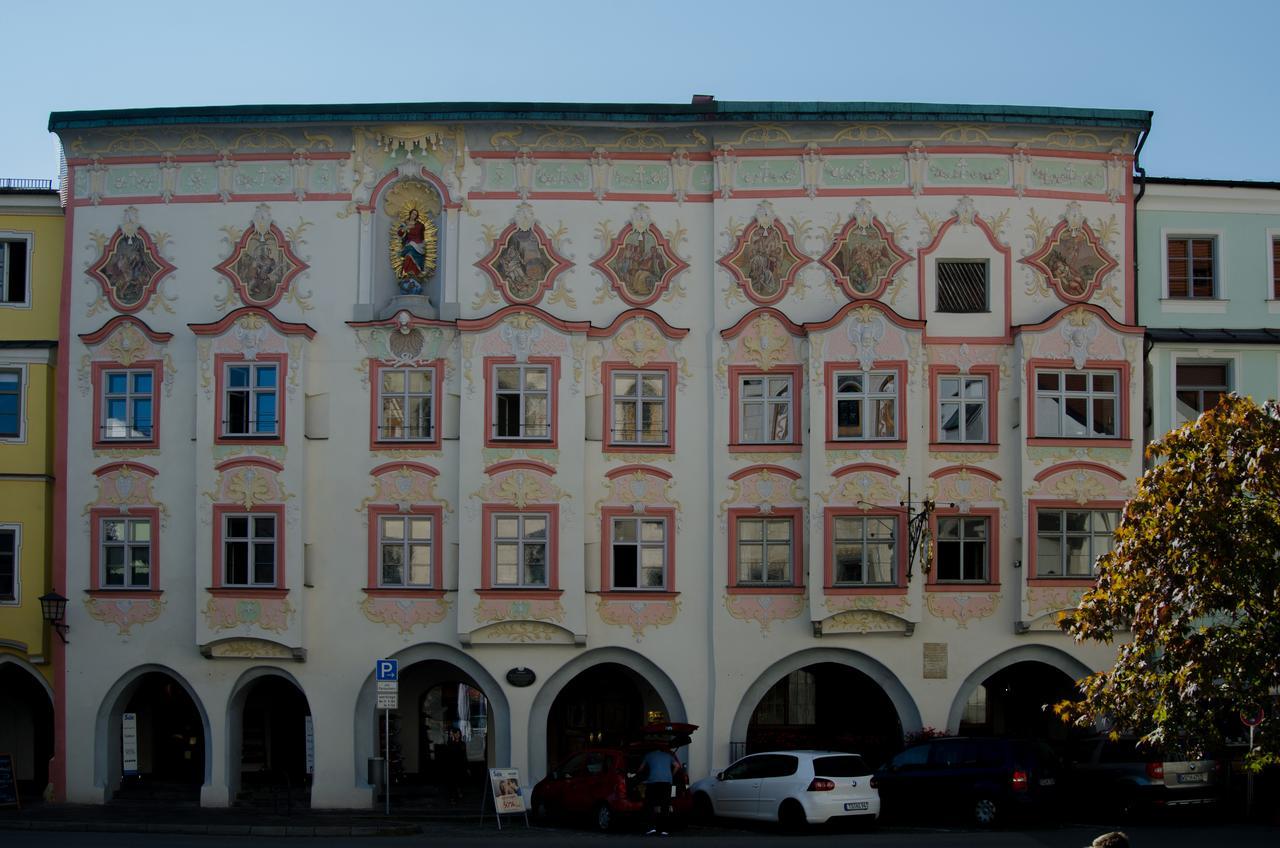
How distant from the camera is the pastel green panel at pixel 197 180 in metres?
35.2

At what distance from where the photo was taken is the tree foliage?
18750 millimetres

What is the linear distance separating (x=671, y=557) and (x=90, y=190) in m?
15.0

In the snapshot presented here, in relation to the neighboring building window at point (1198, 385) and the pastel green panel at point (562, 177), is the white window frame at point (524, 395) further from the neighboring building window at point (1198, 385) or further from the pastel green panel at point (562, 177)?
the neighboring building window at point (1198, 385)

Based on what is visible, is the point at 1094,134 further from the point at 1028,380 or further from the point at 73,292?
the point at 73,292

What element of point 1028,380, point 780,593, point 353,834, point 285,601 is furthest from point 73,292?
point 1028,380

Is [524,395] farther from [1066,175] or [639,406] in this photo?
→ [1066,175]

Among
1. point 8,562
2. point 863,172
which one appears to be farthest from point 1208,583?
point 8,562

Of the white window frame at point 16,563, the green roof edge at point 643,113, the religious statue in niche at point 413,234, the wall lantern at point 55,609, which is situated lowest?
the wall lantern at point 55,609

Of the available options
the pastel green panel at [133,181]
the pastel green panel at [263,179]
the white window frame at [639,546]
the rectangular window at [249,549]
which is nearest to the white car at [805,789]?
the white window frame at [639,546]

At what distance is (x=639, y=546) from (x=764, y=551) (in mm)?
2647

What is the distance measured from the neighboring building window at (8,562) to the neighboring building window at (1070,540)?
21.9 meters

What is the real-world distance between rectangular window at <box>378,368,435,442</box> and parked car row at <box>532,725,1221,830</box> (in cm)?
826

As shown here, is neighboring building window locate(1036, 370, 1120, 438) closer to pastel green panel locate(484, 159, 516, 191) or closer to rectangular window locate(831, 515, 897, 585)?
rectangular window locate(831, 515, 897, 585)

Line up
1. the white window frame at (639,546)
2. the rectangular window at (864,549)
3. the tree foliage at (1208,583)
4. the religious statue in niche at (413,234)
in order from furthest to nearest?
the religious statue in niche at (413,234), the white window frame at (639,546), the rectangular window at (864,549), the tree foliage at (1208,583)
